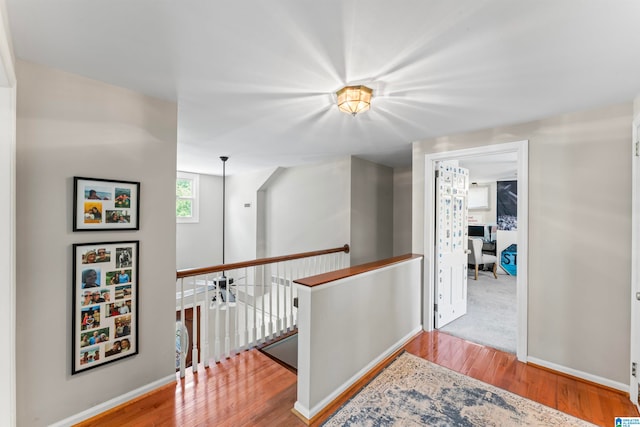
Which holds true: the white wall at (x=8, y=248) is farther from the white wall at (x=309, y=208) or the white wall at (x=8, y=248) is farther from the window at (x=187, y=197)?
the window at (x=187, y=197)

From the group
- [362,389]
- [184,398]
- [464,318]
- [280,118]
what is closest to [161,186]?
[280,118]

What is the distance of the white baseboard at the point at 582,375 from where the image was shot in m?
2.17

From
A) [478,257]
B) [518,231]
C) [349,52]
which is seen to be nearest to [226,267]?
[349,52]

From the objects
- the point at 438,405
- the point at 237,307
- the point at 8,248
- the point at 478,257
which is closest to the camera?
the point at 8,248

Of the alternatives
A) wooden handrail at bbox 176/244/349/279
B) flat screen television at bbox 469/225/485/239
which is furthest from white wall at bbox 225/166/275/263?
flat screen television at bbox 469/225/485/239

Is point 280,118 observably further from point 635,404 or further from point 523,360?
point 635,404

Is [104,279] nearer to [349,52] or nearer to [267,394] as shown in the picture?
[267,394]

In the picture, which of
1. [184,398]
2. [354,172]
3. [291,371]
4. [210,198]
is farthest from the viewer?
[210,198]

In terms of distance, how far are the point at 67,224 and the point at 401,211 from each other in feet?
15.2

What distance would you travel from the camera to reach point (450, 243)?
358 cm

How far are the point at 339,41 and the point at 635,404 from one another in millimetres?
3268

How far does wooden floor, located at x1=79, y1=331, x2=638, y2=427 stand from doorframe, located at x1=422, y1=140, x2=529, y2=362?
0.36 meters

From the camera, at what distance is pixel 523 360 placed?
102 inches

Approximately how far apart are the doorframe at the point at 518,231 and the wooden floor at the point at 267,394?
36 centimetres
